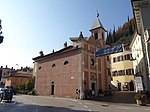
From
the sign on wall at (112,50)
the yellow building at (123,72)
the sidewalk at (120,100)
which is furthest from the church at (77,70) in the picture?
the yellow building at (123,72)

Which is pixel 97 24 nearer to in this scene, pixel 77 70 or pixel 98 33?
pixel 98 33

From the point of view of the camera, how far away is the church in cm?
3089

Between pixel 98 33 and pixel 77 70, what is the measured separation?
11662 millimetres

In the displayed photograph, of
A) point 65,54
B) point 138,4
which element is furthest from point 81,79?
point 138,4

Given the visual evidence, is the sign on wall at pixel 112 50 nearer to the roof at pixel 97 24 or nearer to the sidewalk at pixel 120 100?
the sidewalk at pixel 120 100

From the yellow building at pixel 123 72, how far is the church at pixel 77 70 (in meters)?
9.58

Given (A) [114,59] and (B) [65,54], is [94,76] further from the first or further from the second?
(A) [114,59]

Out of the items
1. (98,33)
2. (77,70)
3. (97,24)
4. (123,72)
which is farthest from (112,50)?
(123,72)

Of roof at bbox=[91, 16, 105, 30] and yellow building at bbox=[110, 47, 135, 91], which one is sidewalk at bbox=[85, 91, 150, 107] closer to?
roof at bbox=[91, 16, 105, 30]

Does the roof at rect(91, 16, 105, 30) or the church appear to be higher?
the roof at rect(91, 16, 105, 30)

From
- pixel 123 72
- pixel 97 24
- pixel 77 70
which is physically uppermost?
pixel 97 24

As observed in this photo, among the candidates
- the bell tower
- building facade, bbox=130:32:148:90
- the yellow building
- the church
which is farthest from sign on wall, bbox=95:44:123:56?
the yellow building

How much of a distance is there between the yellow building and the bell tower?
32.5 feet

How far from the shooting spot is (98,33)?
38188 millimetres
